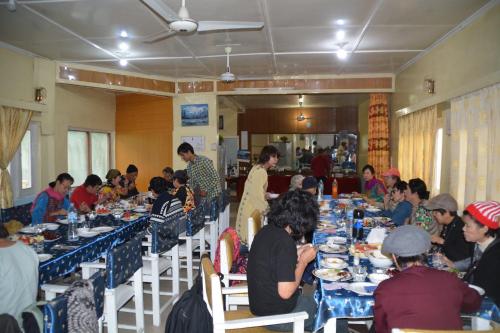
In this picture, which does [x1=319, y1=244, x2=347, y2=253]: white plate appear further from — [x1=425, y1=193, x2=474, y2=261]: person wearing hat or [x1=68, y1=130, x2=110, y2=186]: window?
[x1=68, y1=130, x2=110, y2=186]: window

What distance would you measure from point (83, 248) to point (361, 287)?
207 centimetres

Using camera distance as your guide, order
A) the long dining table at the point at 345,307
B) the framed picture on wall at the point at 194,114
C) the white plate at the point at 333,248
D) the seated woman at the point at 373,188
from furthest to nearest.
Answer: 1. the framed picture on wall at the point at 194,114
2. the seated woman at the point at 373,188
3. the white plate at the point at 333,248
4. the long dining table at the point at 345,307

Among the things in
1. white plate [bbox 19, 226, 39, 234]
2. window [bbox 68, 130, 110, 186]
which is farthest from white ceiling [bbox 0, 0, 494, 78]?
white plate [bbox 19, 226, 39, 234]

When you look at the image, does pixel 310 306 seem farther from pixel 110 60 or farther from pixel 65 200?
pixel 110 60

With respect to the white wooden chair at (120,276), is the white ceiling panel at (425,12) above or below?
above

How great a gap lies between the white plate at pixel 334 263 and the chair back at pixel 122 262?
4.33 ft

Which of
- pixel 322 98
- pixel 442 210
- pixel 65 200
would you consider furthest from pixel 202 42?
pixel 322 98

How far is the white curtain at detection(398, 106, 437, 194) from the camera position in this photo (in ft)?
16.9

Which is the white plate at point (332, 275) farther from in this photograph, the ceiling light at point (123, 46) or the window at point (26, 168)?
the window at point (26, 168)

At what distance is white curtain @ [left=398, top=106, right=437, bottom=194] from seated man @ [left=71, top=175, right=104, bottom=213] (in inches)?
171

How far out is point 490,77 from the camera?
358 centimetres

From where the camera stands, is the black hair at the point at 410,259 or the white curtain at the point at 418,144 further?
the white curtain at the point at 418,144

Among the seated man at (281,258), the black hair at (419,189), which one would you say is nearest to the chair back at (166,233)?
the seated man at (281,258)

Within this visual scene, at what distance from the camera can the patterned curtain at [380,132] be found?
23.9ft
